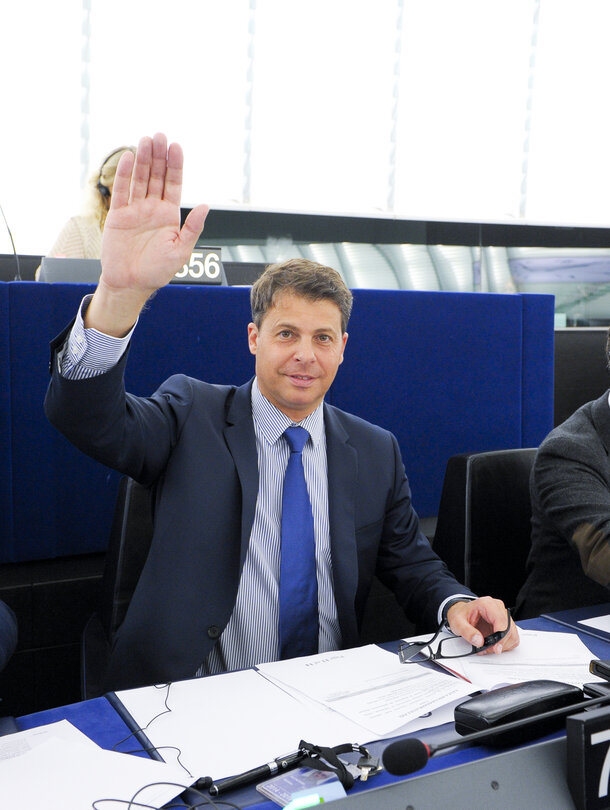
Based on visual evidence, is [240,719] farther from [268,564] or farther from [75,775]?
[268,564]

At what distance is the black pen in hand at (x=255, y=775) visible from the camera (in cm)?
79

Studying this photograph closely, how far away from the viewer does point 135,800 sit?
76 cm

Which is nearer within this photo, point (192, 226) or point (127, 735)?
point (127, 735)

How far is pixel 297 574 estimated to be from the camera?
4.73ft

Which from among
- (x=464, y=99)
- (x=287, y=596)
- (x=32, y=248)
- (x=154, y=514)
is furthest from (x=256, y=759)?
(x=464, y=99)

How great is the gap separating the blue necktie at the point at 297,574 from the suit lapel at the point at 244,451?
73mm

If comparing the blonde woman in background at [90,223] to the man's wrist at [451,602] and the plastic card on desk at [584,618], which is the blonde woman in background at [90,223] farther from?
the plastic card on desk at [584,618]

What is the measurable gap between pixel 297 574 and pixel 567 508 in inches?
24.0

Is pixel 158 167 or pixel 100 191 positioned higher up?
pixel 100 191

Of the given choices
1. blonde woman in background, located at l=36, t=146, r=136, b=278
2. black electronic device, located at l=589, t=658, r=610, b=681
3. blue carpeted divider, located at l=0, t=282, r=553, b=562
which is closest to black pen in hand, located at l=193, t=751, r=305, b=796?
black electronic device, located at l=589, t=658, r=610, b=681

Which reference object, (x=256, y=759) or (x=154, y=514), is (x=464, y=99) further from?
(x=256, y=759)

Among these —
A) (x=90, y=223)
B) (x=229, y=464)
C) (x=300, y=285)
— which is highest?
(x=90, y=223)

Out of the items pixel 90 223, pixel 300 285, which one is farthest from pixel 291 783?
pixel 90 223

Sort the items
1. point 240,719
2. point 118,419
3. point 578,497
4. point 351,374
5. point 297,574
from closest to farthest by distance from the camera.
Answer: point 240,719
point 118,419
point 297,574
point 578,497
point 351,374
